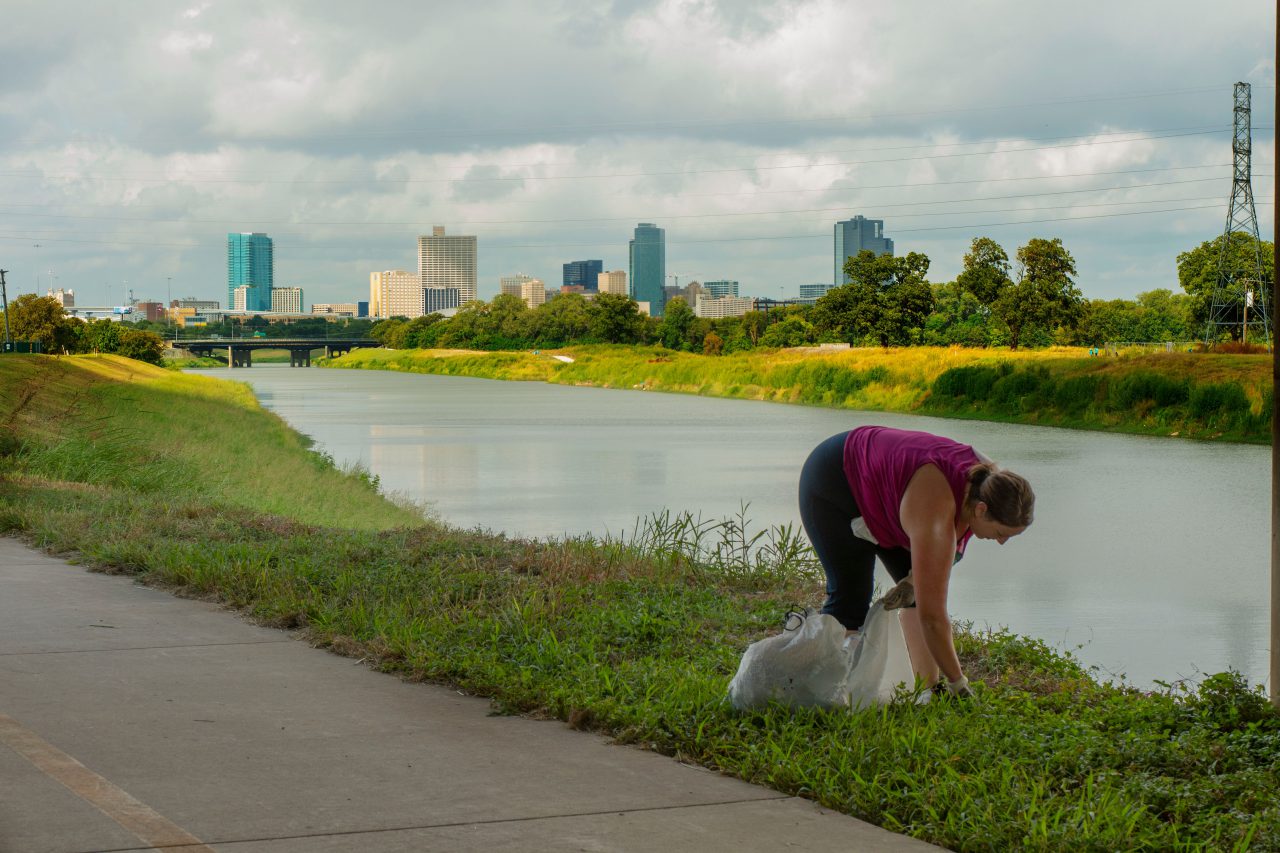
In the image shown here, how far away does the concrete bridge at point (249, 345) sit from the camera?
155 meters

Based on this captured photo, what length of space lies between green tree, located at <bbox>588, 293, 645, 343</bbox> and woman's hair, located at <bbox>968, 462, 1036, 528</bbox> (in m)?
113

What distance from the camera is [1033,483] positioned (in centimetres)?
2230

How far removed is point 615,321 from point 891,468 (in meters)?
114

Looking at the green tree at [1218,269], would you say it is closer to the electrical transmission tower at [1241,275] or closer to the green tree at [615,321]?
the electrical transmission tower at [1241,275]

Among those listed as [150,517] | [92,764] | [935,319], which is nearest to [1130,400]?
[150,517]

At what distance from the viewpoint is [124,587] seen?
854 cm

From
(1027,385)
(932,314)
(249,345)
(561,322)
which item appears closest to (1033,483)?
(1027,385)

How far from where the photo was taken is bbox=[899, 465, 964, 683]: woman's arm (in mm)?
4902

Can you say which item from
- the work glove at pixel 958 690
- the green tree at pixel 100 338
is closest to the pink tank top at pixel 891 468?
the work glove at pixel 958 690

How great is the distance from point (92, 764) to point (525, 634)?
7.45 ft

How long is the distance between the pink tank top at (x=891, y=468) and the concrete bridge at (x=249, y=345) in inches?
6014

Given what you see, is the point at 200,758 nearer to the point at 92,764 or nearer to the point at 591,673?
the point at 92,764

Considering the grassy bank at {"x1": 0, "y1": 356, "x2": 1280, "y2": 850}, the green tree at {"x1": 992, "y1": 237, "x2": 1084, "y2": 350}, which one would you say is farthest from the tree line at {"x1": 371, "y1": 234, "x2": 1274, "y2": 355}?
the grassy bank at {"x1": 0, "y1": 356, "x2": 1280, "y2": 850}

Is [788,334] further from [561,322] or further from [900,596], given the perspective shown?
[900,596]
